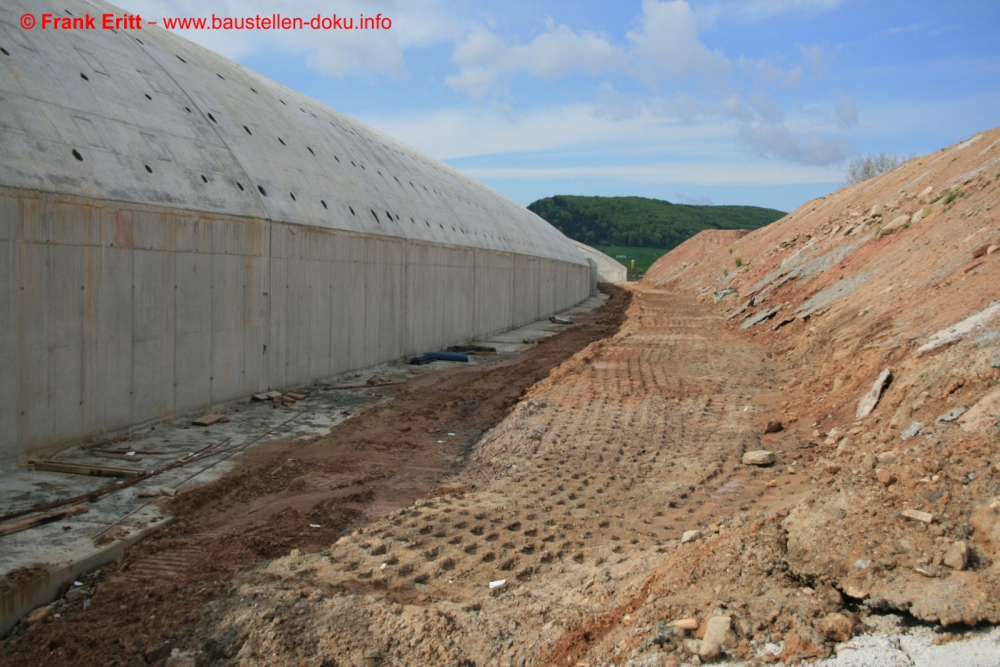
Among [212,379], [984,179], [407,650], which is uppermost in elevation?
[984,179]

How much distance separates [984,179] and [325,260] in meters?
16.7

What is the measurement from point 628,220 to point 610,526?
152 m

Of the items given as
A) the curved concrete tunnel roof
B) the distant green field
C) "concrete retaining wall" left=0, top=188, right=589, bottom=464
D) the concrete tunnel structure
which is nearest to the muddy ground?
"concrete retaining wall" left=0, top=188, right=589, bottom=464

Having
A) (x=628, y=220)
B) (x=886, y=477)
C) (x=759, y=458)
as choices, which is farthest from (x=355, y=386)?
(x=628, y=220)

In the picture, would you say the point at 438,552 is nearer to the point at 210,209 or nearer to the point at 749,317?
the point at 210,209

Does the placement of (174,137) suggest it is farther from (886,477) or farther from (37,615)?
(886,477)

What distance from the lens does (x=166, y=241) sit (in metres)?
8.93

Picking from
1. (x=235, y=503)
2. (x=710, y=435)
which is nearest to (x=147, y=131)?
(x=235, y=503)

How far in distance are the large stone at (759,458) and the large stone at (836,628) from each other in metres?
3.97

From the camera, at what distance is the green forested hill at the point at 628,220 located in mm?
144625

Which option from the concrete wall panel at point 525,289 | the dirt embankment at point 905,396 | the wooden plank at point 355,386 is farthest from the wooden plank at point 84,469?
the concrete wall panel at point 525,289

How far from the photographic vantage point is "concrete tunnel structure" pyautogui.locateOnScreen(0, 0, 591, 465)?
24.5 feet

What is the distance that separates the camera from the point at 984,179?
17625 mm

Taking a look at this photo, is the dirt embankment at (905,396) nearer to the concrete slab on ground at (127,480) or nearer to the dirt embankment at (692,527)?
the dirt embankment at (692,527)
